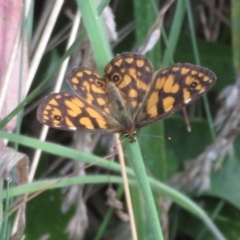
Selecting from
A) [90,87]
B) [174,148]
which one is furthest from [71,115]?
[174,148]

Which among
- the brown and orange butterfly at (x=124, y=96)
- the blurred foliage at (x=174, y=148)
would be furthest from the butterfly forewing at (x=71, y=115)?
the blurred foliage at (x=174, y=148)

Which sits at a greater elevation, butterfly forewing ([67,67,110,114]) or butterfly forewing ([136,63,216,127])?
butterfly forewing ([67,67,110,114])

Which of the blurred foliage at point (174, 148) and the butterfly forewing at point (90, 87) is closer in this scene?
the butterfly forewing at point (90, 87)

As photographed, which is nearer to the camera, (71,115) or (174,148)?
(71,115)

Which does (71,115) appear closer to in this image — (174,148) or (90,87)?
(90,87)

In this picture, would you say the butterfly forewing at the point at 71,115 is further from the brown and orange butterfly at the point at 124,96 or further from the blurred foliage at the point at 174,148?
the blurred foliage at the point at 174,148

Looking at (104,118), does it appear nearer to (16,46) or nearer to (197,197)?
(16,46)

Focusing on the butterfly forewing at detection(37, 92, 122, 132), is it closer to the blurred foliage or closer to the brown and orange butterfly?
the brown and orange butterfly

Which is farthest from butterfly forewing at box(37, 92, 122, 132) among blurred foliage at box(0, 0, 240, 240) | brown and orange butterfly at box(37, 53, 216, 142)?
blurred foliage at box(0, 0, 240, 240)

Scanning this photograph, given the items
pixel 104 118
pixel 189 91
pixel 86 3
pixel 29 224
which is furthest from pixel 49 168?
pixel 86 3
